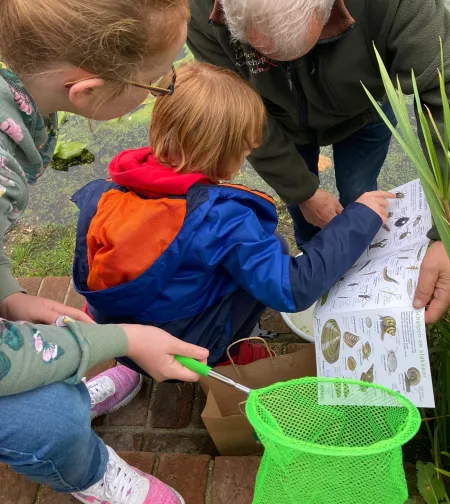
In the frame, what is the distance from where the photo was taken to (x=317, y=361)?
169 cm

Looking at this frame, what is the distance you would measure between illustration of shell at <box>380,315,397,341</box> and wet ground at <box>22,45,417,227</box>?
1.38 meters

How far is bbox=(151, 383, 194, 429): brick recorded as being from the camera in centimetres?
204

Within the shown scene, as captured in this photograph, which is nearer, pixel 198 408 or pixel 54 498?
pixel 54 498

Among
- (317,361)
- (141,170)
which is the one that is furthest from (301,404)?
(141,170)

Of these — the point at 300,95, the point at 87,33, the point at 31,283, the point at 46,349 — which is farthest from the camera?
the point at 31,283

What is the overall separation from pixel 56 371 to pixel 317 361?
72cm

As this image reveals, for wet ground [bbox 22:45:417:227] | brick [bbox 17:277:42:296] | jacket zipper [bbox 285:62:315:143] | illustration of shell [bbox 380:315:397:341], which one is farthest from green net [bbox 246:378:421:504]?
wet ground [bbox 22:45:417:227]

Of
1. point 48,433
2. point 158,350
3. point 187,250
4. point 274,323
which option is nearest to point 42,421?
point 48,433

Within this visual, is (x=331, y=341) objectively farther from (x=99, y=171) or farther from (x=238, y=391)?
(x=99, y=171)

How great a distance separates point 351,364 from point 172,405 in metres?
0.71

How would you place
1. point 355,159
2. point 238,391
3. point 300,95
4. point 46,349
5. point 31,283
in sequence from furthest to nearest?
point 31,283 → point 355,159 → point 300,95 → point 238,391 → point 46,349

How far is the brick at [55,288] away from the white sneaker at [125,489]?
96 centimetres

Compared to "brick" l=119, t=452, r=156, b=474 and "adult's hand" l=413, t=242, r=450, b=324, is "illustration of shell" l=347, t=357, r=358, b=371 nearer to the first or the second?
"adult's hand" l=413, t=242, r=450, b=324

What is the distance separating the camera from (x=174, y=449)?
1.96 metres
